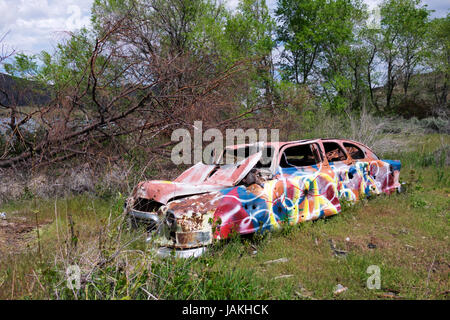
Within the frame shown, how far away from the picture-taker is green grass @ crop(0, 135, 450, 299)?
277 cm

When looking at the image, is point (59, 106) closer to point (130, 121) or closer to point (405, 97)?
point (130, 121)

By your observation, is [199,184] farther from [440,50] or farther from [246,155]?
[440,50]

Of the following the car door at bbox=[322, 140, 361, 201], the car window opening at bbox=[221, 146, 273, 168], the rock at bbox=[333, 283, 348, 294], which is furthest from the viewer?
the car door at bbox=[322, 140, 361, 201]

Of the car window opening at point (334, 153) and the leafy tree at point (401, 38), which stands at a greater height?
the leafy tree at point (401, 38)

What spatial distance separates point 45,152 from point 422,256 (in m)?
7.66

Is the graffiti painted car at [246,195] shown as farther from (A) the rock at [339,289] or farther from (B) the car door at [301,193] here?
(A) the rock at [339,289]

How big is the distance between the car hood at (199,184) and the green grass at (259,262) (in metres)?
0.46

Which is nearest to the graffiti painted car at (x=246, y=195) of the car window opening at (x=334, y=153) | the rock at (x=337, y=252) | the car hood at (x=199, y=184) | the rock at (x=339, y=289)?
the car hood at (x=199, y=184)

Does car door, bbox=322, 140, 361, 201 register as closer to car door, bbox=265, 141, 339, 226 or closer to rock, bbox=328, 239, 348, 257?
car door, bbox=265, 141, 339, 226

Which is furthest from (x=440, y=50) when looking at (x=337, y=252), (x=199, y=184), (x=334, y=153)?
(x=199, y=184)

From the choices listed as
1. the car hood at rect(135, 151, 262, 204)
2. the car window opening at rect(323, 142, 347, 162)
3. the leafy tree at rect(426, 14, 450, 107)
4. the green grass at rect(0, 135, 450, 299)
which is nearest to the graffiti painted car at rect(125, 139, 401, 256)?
the car hood at rect(135, 151, 262, 204)

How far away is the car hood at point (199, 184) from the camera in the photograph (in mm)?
4121
